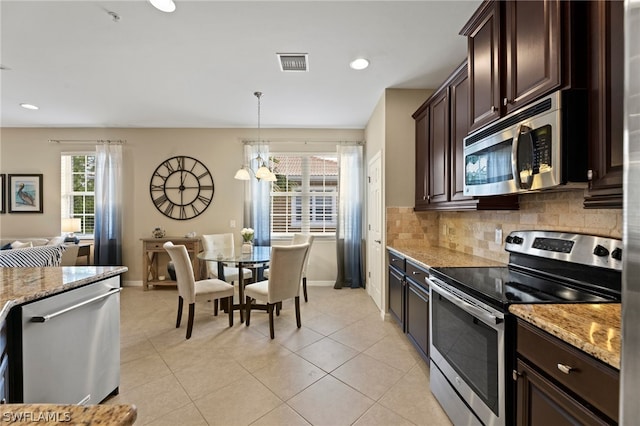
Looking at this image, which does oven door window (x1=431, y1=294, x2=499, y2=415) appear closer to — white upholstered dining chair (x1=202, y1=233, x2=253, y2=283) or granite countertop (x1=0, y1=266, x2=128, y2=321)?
granite countertop (x1=0, y1=266, x2=128, y2=321)

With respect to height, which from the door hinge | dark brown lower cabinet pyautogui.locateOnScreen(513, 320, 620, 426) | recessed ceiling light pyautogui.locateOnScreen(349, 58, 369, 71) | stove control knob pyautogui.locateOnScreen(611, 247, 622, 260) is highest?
recessed ceiling light pyautogui.locateOnScreen(349, 58, 369, 71)

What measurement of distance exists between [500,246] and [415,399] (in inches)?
50.8

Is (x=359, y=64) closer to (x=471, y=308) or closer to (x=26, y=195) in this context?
(x=471, y=308)

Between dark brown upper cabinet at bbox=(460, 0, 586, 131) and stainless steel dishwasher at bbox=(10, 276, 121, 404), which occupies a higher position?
dark brown upper cabinet at bbox=(460, 0, 586, 131)

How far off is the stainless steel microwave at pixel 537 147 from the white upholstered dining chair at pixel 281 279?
1.80 m

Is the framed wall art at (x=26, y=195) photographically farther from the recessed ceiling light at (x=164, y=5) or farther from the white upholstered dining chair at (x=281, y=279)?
the recessed ceiling light at (x=164, y=5)

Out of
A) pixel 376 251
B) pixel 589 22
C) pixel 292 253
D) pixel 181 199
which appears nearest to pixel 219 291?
pixel 292 253

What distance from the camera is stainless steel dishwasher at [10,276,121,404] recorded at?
1.29 metres

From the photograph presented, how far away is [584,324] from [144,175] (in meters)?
5.58

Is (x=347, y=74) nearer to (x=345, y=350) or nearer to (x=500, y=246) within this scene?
(x=500, y=246)

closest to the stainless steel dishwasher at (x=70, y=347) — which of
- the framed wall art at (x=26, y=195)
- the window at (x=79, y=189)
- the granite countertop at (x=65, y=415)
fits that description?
the granite countertop at (x=65, y=415)

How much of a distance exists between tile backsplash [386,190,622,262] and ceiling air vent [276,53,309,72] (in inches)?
69.7

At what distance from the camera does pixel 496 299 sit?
1250 mm

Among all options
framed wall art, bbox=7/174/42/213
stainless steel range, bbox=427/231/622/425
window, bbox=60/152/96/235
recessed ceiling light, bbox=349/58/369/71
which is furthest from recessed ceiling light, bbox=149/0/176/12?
framed wall art, bbox=7/174/42/213
